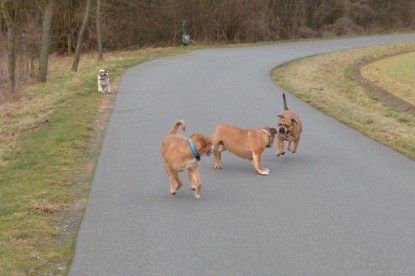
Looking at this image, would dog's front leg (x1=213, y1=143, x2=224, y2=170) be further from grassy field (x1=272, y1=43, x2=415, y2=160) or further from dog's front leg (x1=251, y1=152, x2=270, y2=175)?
grassy field (x1=272, y1=43, x2=415, y2=160)

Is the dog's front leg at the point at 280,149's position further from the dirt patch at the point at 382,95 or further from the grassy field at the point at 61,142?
the dirt patch at the point at 382,95

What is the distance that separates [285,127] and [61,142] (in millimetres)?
4321

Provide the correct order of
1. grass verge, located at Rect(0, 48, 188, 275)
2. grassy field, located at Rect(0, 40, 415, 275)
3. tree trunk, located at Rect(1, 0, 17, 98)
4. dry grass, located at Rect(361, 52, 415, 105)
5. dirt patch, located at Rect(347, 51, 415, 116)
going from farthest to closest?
tree trunk, located at Rect(1, 0, 17, 98) → dry grass, located at Rect(361, 52, 415, 105) → dirt patch, located at Rect(347, 51, 415, 116) → grassy field, located at Rect(0, 40, 415, 275) → grass verge, located at Rect(0, 48, 188, 275)

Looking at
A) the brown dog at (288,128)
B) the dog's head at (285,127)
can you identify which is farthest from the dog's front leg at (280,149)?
the dog's head at (285,127)

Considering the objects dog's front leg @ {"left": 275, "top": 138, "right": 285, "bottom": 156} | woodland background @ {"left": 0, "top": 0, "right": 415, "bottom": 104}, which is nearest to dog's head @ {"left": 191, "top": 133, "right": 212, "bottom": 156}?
dog's front leg @ {"left": 275, "top": 138, "right": 285, "bottom": 156}

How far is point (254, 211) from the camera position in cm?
722

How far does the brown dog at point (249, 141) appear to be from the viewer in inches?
344

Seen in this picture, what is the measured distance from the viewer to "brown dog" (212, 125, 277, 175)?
28.7 feet

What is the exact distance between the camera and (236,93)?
1783 cm

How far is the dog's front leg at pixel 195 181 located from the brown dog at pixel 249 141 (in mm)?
1273

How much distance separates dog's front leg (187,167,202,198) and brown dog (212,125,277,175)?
127cm

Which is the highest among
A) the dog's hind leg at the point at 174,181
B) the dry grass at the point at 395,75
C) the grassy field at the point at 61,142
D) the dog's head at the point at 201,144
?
the dog's head at the point at 201,144

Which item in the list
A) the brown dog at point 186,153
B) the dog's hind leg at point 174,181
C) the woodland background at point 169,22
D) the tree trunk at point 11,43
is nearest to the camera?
the brown dog at point 186,153

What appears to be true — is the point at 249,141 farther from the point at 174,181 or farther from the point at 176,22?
the point at 176,22
